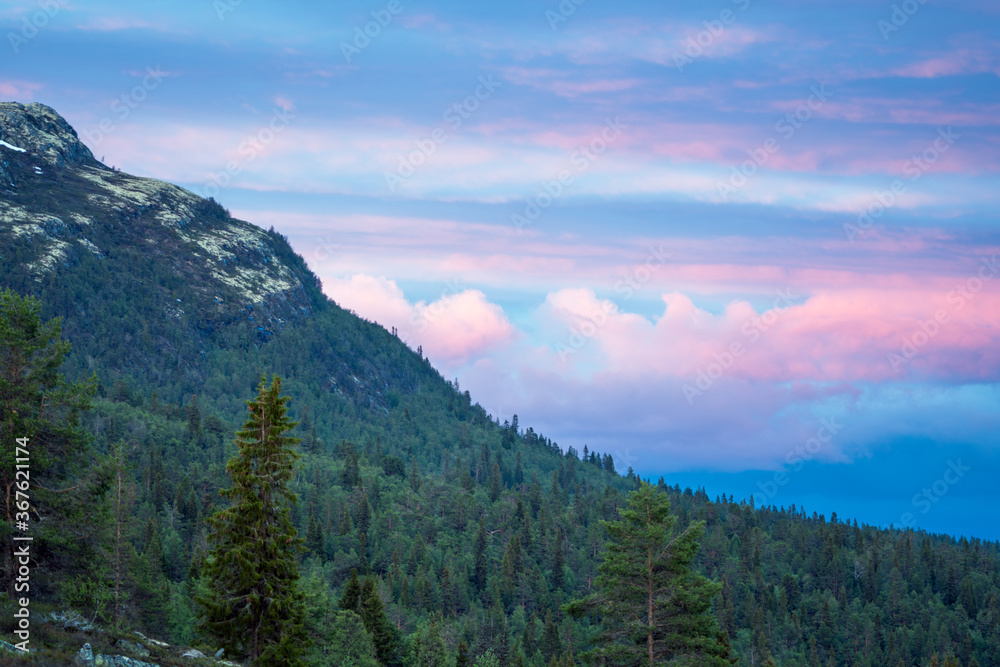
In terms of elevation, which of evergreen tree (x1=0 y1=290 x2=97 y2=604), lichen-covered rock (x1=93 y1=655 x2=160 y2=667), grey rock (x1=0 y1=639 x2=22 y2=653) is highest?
evergreen tree (x1=0 y1=290 x2=97 y2=604)

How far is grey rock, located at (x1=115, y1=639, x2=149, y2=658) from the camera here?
34719 millimetres

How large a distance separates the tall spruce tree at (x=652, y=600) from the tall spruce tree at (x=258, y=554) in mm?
12919

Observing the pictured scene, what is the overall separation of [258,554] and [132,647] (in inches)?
338

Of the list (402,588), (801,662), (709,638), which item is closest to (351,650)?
(709,638)

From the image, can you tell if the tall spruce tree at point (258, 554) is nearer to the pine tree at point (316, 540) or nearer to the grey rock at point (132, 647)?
the grey rock at point (132, 647)

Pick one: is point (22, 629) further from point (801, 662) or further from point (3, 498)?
point (801, 662)

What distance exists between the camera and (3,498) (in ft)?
131

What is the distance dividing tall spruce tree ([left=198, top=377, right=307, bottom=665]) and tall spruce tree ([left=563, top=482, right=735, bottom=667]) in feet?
42.4

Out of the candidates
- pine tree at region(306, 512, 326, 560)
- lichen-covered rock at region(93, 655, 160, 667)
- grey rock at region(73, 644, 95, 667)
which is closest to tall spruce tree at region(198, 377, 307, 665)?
lichen-covered rock at region(93, 655, 160, 667)

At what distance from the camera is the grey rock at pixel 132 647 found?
34.7 meters

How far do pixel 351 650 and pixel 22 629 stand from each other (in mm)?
43643

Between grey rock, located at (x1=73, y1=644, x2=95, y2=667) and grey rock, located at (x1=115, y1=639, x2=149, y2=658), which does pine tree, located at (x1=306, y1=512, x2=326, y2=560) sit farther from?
grey rock, located at (x1=73, y1=644, x2=95, y2=667)

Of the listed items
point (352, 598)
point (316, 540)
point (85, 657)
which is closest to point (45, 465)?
point (85, 657)

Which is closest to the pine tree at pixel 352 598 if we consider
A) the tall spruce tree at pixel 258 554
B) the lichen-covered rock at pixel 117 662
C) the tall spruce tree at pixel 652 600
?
the tall spruce tree at pixel 258 554
